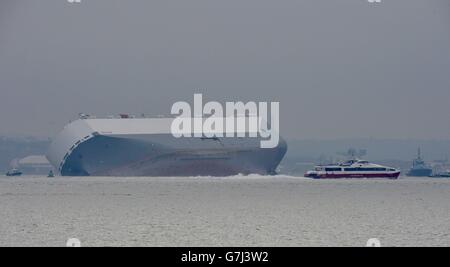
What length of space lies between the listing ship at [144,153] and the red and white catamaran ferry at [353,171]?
9.18m

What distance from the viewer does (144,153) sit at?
133 meters

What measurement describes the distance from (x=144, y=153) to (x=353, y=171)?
31.0 m

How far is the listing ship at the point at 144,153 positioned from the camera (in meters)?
132

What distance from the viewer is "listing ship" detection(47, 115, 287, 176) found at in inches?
5192

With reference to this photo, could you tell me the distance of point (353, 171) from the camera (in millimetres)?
134625

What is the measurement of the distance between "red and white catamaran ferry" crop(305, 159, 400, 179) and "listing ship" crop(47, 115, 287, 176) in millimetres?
9176

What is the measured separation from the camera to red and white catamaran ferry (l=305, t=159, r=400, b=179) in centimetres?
13450

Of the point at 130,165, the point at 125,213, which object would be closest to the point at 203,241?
the point at 125,213

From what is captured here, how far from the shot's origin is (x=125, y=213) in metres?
43.8

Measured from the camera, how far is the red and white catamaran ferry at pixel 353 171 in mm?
134500
